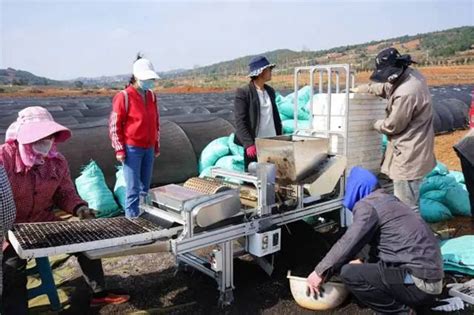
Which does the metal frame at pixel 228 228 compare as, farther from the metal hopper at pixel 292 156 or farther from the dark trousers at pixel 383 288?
the dark trousers at pixel 383 288

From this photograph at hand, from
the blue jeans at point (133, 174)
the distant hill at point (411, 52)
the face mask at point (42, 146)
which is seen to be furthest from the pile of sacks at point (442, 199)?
the distant hill at point (411, 52)

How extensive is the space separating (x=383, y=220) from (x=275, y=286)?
1067 millimetres

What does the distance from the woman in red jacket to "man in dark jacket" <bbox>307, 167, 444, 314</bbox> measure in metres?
1.76

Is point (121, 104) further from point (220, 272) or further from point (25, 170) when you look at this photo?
point (220, 272)

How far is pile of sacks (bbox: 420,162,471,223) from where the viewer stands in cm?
435

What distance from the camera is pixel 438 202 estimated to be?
4.46 m

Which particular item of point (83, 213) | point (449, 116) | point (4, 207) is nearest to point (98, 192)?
point (83, 213)

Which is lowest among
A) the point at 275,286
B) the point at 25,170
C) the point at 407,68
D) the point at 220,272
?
the point at 275,286

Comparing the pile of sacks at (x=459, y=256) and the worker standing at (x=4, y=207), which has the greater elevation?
the worker standing at (x=4, y=207)

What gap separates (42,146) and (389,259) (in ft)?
6.83

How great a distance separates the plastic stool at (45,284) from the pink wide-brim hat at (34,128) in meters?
0.75

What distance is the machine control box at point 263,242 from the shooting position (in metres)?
2.74

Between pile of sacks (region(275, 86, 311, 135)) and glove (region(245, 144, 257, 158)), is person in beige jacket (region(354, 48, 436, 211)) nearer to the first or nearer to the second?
glove (region(245, 144, 257, 158))

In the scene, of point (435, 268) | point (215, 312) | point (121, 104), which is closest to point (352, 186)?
point (435, 268)
